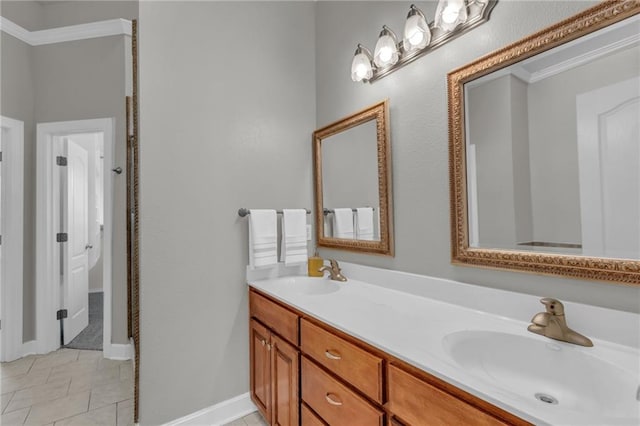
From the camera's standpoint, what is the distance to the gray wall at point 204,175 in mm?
1560

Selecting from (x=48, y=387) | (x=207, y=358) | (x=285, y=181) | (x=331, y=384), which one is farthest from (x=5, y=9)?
(x=331, y=384)

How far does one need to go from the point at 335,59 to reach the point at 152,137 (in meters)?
1.25

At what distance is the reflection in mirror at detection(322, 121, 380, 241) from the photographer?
1.66 m

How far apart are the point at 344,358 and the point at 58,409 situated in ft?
6.77

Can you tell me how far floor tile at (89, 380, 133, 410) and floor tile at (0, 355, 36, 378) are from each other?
2.57ft

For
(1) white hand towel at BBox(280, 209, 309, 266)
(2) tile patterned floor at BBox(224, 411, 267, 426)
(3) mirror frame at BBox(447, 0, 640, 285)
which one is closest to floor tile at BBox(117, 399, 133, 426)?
(2) tile patterned floor at BBox(224, 411, 267, 426)

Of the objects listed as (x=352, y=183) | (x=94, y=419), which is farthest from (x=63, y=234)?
(x=352, y=183)

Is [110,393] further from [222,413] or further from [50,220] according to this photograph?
[50,220]

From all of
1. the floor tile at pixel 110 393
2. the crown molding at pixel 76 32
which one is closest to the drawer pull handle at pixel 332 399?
the floor tile at pixel 110 393

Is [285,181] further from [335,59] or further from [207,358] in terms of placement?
[207,358]

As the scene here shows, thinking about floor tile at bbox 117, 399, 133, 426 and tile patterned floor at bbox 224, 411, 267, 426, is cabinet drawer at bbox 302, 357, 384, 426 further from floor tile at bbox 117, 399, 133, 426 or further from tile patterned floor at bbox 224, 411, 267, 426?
floor tile at bbox 117, 399, 133, 426

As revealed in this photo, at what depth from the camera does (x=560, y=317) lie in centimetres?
89

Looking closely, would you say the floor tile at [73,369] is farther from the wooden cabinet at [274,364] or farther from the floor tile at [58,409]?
the wooden cabinet at [274,364]

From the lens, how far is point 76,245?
298 centimetres
